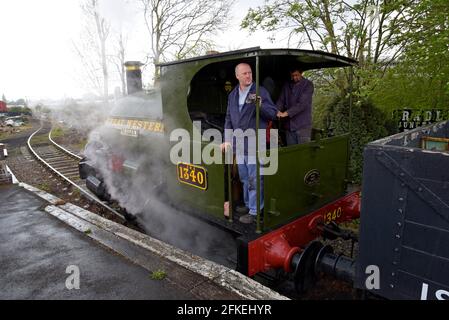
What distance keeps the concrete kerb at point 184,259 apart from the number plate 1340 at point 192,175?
770 millimetres

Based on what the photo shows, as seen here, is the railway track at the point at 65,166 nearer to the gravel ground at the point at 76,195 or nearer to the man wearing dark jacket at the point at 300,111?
the gravel ground at the point at 76,195

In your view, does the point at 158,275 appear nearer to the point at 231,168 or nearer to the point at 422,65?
the point at 231,168

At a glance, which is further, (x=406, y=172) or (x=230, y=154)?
(x=230, y=154)

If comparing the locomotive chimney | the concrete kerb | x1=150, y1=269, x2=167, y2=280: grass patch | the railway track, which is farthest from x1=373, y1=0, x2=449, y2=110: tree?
the railway track

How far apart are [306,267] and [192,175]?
1624 millimetres

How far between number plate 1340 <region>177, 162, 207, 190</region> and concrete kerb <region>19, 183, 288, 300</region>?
770mm

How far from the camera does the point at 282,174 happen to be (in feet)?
10.6

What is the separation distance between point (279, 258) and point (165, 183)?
2043 millimetres

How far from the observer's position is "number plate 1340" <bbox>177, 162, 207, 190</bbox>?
3.51m

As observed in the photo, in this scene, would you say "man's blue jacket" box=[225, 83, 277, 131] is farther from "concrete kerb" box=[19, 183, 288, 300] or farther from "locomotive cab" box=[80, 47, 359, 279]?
"concrete kerb" box=[19, 183, 288, 300]

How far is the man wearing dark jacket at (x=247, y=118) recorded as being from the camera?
3102 mm
